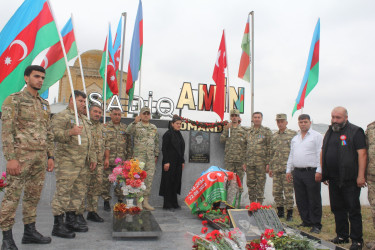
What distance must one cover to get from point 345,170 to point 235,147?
3.34 metres

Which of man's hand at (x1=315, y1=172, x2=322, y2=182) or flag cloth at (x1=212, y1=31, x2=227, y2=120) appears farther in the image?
flag cloth at (x1=212, y1=31, x2=227, y2=120)

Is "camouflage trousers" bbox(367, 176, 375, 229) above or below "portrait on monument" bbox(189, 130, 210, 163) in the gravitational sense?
below

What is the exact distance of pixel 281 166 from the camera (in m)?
6.47

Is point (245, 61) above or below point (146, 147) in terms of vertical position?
above

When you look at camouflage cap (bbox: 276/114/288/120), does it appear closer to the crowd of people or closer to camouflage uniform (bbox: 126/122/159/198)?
the crowd of people

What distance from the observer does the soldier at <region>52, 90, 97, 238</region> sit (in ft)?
14.6

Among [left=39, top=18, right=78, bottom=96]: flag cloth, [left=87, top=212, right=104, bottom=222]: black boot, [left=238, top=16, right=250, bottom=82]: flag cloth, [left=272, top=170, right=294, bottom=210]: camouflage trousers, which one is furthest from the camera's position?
[left=238, top=16, right=250, bottom=82]: flag cloth

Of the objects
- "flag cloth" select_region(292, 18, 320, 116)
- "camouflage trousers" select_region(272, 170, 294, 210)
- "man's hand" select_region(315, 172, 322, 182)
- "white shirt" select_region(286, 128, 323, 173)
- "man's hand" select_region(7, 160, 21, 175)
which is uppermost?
"flag cloth" select_region(292, 18, 320, 116)

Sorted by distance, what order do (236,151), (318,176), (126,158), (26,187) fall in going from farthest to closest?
(236,151) → (126,158) → (318,176) → (26,187)

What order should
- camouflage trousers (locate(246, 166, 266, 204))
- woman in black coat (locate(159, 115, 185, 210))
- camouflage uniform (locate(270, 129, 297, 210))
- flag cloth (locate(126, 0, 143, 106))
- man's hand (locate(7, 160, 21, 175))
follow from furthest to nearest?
1. flag cloth (locate(126, 0, 143, 106))
2. woman in black coat (locate(159, 115, 185, 210))
3. camouflage trousers (locate(246, 166, 266, 204))
4. camouflage uniform (locate(270, 129, 297, 210))
5. man's hand (locate(7, 160, 21, 175))

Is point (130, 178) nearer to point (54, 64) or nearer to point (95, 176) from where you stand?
point (95, 176)

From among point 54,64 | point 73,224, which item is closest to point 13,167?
point 73,224

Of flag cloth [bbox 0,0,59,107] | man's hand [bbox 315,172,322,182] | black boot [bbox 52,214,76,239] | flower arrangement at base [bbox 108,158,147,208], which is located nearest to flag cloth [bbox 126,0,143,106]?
flower arrangement at base [bbox 108,158,147,208]

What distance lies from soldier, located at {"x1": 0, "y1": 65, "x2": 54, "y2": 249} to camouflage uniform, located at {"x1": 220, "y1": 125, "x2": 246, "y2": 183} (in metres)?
4.43
